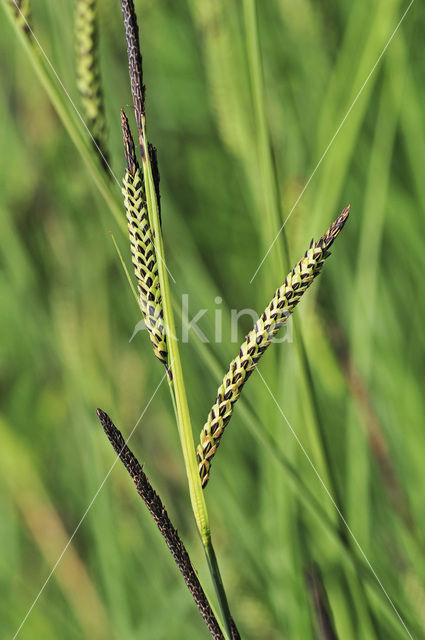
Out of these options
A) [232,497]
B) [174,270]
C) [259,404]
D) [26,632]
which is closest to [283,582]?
Answer: [232,497]

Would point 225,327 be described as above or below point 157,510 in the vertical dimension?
above

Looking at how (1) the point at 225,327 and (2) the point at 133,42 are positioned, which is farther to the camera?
(1) the point at 225,327

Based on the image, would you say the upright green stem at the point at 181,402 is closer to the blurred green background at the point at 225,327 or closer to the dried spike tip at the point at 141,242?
the dried spike tip at the point at 141,242

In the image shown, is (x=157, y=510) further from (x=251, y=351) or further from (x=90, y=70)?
(x=90, y=70)

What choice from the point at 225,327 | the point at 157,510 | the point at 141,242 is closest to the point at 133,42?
the point at 141,242

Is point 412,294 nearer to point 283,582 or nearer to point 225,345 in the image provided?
point 225,345

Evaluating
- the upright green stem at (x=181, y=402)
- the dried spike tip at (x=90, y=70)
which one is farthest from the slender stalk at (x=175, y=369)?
the dried spike tip at (x=90, y=70)

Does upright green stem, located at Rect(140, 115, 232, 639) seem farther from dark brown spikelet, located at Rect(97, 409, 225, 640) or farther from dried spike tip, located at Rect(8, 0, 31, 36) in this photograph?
dried spike tip, located at Rect(8, 0, 31, 36)
